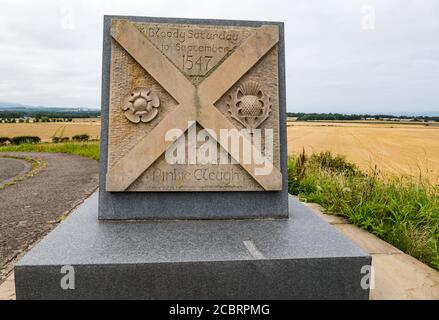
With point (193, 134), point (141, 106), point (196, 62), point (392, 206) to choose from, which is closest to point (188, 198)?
point (193, 134)

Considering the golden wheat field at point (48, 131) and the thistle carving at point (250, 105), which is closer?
the thistle carving at point (250, 105)

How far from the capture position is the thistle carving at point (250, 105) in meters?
3.52

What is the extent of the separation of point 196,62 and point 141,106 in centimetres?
69

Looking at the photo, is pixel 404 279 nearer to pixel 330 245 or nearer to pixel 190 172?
pixel 330 245

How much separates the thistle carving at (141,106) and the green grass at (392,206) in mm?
2888

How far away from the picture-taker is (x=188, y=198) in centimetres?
352

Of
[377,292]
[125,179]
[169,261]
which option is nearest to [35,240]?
[125,179]

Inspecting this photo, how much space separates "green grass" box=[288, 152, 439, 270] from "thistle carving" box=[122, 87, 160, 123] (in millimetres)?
2888

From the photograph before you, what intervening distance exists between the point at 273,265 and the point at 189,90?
71.2 inches

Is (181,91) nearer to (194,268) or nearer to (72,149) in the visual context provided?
(194,268)

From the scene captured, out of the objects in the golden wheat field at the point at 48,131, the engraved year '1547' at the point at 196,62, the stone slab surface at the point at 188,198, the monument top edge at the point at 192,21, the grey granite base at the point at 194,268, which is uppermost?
the golden wheat field at the point at 48,131

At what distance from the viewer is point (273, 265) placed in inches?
100

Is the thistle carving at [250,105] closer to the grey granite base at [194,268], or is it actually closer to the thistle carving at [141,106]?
the thistle carving at [141,106]

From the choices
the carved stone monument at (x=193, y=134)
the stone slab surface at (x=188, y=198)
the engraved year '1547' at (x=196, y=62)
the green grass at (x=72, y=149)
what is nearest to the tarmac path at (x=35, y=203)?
the carved stone monument at (x=193, y=134)
